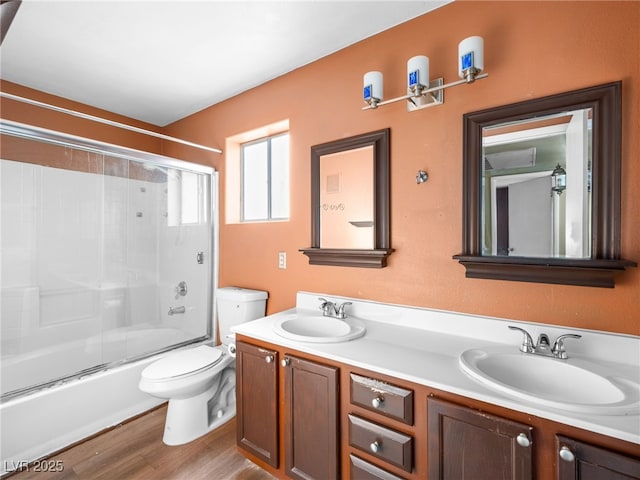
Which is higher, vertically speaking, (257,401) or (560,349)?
(560,349)

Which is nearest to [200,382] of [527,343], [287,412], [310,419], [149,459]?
[149,459]

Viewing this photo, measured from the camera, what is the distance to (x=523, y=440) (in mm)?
856

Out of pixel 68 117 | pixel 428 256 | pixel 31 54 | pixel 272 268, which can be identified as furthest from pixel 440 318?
pixel 68 117

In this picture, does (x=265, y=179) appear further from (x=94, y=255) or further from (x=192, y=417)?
(x=192, y=417)

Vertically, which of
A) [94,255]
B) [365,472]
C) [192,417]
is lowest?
[192,417]

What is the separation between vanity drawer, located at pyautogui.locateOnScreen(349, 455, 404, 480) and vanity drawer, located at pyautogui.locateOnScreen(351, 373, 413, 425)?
22 centimetres

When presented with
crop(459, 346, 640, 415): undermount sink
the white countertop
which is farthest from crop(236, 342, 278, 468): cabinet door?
crop(459, 346, 640, 415): undermount sink

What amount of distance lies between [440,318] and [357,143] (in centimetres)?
105

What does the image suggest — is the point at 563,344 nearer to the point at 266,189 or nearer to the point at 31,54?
the point at 266,189

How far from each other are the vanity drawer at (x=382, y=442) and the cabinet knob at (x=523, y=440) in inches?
13.8

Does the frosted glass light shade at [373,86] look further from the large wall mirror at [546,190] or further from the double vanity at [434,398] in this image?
the double vanity at [434,398]

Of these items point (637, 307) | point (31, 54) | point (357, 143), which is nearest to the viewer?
point (637, 307)

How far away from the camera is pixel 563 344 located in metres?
1.15

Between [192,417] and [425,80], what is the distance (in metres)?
2.27
